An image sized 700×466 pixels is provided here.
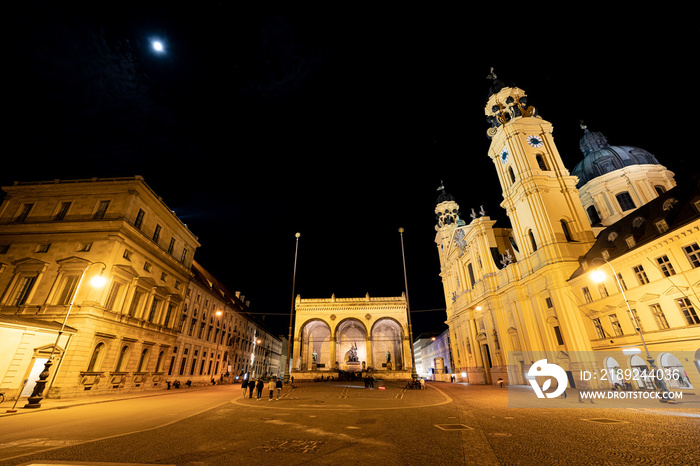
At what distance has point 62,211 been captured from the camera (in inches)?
1000

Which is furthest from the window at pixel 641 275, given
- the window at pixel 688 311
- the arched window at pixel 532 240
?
the arched window at pixel 532 240

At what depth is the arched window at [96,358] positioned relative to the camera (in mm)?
21359

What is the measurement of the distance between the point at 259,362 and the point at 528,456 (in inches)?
2796

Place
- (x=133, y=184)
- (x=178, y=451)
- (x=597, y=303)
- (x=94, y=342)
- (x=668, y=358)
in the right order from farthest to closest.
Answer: (x=133, y=184) < (x=597, y=303) < (x=94, y=342) < (x=668, y=358) < (x=178, y=451)

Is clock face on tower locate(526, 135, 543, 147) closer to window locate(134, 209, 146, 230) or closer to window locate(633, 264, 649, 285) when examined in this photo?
window locate(633, 264, 649, 285)

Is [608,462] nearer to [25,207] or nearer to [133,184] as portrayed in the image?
[133,184]

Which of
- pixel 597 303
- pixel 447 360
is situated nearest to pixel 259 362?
pixel 447 360

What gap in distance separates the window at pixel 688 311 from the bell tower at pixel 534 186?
27.6 feet

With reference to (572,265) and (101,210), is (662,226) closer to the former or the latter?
(572,265)

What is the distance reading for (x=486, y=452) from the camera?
6727 mm

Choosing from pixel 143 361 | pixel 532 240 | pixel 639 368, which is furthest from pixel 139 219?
pixel 639 368

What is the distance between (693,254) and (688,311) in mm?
3631

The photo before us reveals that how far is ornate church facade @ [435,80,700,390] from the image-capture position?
1898cm

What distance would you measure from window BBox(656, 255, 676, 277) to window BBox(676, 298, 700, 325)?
69.0 inches
